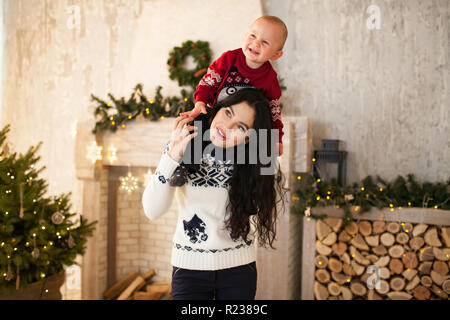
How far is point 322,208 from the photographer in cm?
291

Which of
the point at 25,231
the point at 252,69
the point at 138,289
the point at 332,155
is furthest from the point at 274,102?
the point at 138,289

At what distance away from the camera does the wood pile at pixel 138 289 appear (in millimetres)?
3338

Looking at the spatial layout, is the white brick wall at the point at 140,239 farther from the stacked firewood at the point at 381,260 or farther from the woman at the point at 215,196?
the woman at the point at 215,196

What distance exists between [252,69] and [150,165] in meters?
1.77

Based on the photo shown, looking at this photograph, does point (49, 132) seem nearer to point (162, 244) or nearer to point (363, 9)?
point (162, 244)

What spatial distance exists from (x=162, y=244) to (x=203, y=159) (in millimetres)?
2410

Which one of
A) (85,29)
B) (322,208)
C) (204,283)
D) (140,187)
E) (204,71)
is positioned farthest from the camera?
(85,29)

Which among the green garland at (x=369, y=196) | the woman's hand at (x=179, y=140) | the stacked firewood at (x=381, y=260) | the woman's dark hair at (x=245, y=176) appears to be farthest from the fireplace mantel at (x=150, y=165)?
the woman's hand at (x=179, y=140)

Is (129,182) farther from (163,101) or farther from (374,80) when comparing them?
(374,80)

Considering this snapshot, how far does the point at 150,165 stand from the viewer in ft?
10.1

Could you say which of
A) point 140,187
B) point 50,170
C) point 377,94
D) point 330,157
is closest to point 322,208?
point 330,157

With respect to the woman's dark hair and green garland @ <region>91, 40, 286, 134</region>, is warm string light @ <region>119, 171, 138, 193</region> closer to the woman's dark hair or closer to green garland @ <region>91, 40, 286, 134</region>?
green garland @ <region>91, 40, 286, 134</region>

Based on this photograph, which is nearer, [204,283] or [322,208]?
[204,283]

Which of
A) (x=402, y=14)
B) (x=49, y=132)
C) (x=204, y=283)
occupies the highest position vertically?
(x=402, y=14)
